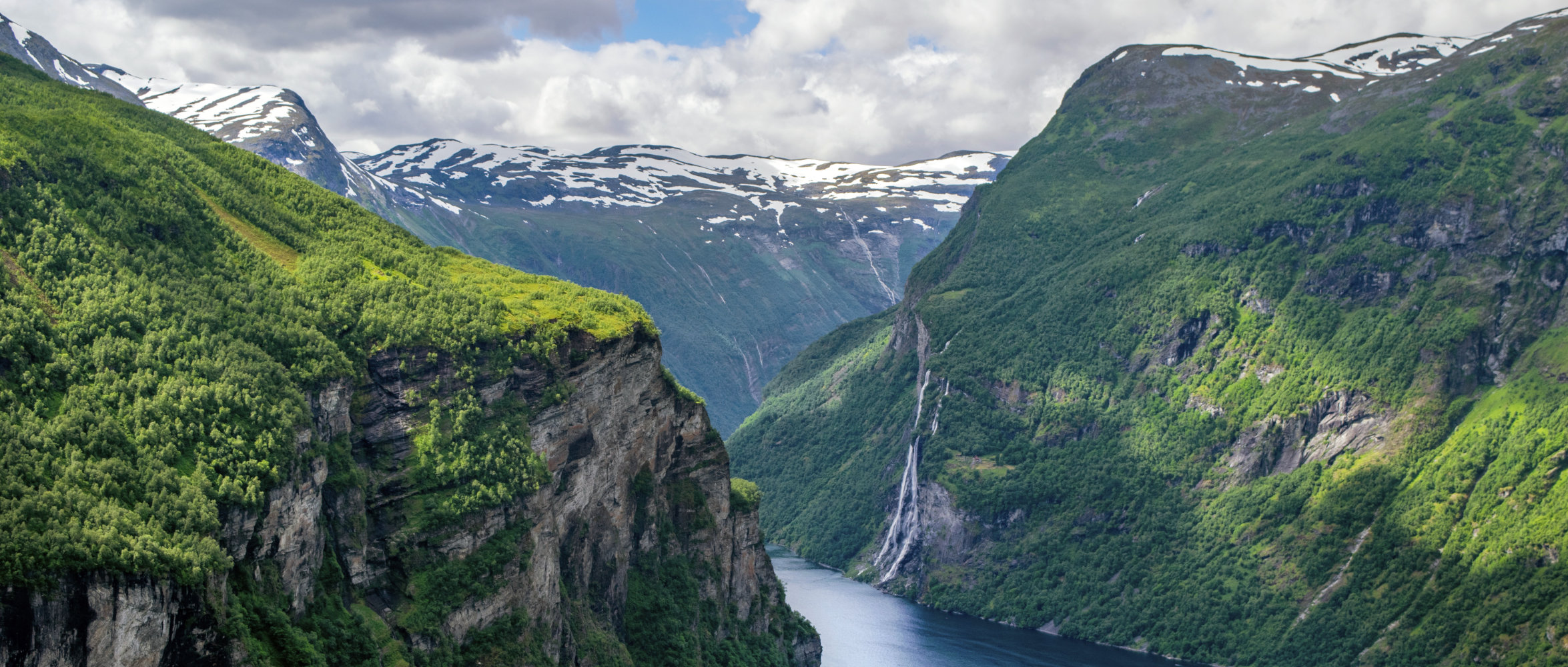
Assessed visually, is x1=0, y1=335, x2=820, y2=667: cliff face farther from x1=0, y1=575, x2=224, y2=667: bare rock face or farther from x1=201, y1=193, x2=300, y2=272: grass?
x1=201, y1=193, x2=300, y2=272: grass

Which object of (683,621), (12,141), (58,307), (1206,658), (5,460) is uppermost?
(12,141)

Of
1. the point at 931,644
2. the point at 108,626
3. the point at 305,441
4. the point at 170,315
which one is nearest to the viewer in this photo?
the point at 108,626

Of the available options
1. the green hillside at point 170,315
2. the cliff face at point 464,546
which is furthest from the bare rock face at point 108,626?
the green hillside at point 170,315

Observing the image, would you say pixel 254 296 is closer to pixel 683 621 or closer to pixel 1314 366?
pixel 683 621

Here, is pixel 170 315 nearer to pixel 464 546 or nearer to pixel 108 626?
pixel 464 546

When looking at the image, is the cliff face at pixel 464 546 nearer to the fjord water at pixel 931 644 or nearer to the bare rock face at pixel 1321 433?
the fjord water at pixel 931 644

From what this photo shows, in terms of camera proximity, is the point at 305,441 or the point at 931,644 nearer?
the point at 305,441

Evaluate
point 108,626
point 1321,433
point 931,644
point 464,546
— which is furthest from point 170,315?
point 1321,433

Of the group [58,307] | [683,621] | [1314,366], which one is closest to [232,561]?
[58,307]
